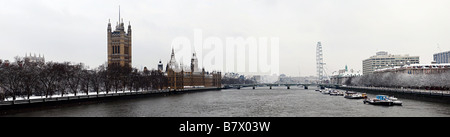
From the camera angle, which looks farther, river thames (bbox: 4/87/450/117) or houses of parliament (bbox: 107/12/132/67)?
houses of parliament (bbox: 107/12/132/67)

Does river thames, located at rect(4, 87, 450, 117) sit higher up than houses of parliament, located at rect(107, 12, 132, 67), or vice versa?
houses of parliament, located at rect(107, 12, 132, 67)

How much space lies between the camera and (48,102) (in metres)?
58.2

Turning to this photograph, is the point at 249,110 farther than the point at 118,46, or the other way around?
the point at 118,46

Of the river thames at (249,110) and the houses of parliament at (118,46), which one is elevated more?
the houses of parliament at (118,46)

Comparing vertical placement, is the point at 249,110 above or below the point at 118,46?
below

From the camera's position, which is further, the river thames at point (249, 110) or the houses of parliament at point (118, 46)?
the houses of parliament at point (118, 46)
